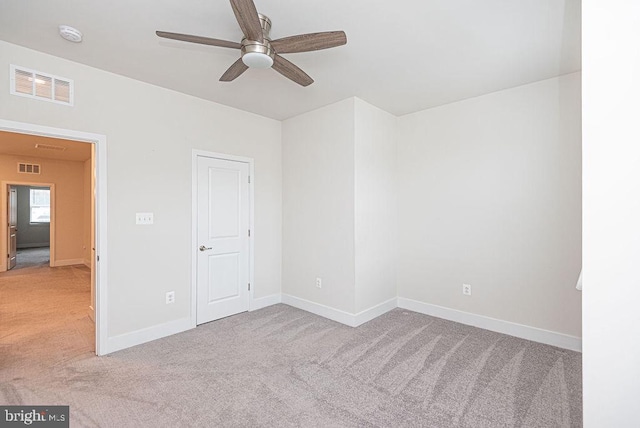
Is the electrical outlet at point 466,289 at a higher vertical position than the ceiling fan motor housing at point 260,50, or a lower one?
lower

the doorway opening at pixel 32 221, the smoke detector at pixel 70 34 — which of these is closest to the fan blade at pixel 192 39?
the smoke detector at pixel 70 34

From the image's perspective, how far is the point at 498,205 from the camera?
3.37m

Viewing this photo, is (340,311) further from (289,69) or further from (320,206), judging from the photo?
(289,69)

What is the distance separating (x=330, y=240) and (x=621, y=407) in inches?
116

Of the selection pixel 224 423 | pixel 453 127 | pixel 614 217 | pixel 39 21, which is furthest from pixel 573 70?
pixel 39 21

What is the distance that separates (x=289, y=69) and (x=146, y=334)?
2.94 meters

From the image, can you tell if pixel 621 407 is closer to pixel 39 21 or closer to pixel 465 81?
pixel 465 81

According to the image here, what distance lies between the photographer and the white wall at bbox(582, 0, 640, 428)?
972mm

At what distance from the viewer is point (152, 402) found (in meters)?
2.11

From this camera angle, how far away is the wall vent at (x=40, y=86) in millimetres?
Result: 2441

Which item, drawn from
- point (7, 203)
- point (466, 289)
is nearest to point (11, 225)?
point (7, 203)

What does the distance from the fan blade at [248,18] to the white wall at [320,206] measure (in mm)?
1832

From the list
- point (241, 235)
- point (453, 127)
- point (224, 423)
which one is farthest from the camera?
point (241, 235)
